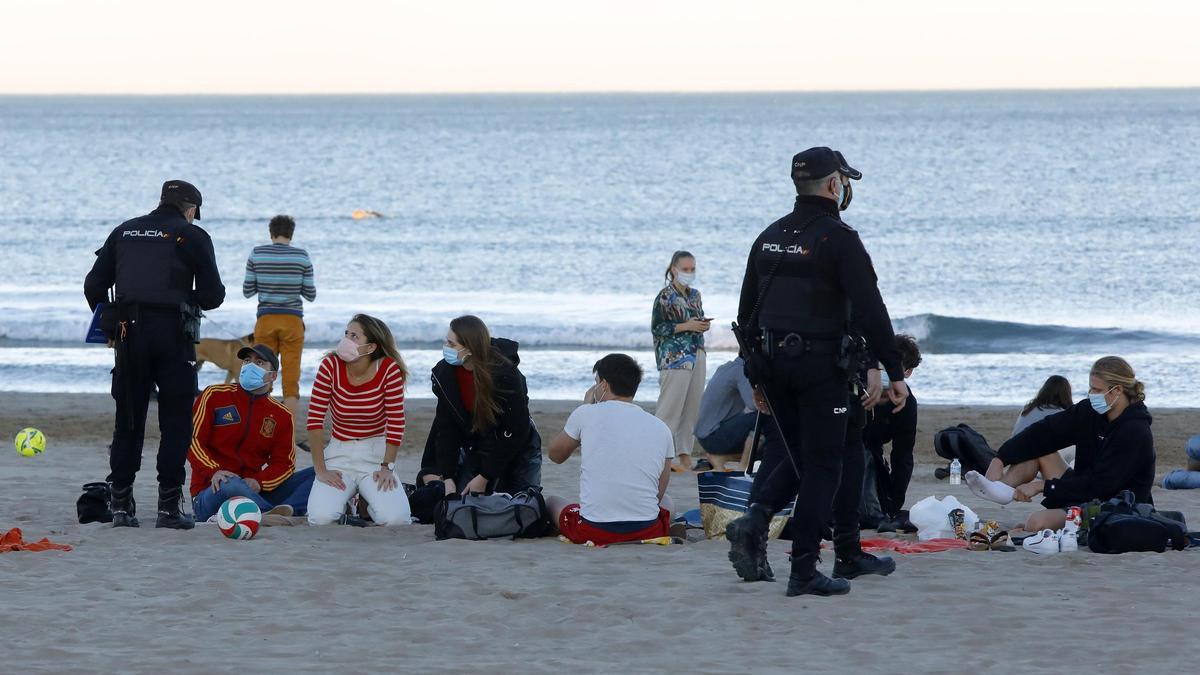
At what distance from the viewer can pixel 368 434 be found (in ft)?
27.2

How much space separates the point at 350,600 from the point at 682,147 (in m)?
92.6

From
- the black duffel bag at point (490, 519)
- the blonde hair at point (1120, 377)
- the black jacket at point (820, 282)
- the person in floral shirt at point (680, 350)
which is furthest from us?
the person in floral shirt at point (680, 350)

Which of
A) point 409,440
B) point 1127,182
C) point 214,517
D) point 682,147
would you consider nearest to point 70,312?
point 409,440

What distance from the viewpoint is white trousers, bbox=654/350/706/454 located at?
37.1ft

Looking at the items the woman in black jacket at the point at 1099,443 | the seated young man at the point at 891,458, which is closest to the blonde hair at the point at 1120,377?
the woman in black jacket at the point at 1099,443

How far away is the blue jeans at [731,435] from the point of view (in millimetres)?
9961

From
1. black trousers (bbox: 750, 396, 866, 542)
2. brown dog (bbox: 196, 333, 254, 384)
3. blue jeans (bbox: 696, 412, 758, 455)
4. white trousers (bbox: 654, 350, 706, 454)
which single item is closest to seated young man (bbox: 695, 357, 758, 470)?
blue jeans (bbox: 696, 412, 758, 455)

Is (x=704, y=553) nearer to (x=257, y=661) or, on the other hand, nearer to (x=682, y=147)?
(x=257, y=661)

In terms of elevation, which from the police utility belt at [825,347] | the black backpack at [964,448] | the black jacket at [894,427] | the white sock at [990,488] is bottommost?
the white sock at [990,488]

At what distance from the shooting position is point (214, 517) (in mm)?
8273

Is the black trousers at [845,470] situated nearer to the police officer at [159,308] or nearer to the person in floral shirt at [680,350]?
the police officer at [159,308]

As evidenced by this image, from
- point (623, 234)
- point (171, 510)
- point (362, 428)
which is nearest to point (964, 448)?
point (362, 428)

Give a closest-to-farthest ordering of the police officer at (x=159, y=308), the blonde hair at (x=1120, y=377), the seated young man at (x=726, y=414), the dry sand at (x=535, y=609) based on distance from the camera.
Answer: the dry sand at (x=535, y=609) → the police officer at (x=159, y=308) → the blonde hair at (x=1120, y=377) → the seated young man at (x=726, y=414)

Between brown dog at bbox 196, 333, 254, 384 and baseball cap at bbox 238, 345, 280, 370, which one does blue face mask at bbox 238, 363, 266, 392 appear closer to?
baseball cap at bbox 238, 345, 280, 370
